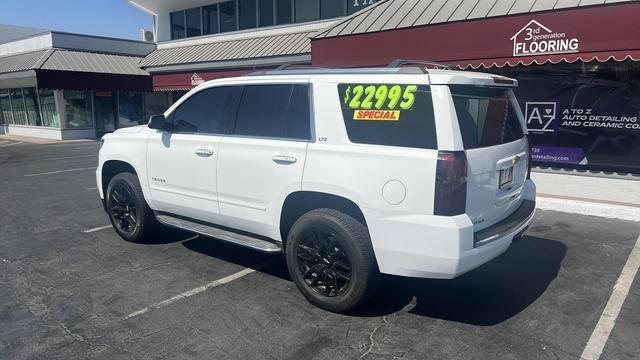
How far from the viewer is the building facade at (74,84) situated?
64.1 ft

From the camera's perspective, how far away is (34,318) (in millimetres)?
3723

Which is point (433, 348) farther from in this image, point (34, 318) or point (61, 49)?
point (61, 49)

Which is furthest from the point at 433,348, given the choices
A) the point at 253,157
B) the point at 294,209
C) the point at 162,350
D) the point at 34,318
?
the point at 34,318

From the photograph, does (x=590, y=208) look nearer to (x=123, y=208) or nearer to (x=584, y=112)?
(x=584, y=112)

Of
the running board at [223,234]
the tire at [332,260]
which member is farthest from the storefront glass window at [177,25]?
the tire at [332,260]

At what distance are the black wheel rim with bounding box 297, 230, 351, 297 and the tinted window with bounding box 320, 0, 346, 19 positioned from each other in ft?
38.8

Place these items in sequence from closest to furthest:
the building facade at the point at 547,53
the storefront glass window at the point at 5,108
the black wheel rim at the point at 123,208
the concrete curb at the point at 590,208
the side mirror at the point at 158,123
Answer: the side mirror at the point at 158,123, the black wheel rim at the point at 123,208, the building facade at the point at 547,53, the concrete curb at the point at 590,208, the storefront glass window at the point at 5,108

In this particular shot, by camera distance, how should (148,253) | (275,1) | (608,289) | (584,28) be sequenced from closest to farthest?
(608,289) → (148,253) → (584,28) → (275,1)

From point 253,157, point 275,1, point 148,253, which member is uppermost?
point 275,1

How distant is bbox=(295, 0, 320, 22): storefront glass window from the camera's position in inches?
589

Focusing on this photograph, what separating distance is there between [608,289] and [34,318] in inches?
200

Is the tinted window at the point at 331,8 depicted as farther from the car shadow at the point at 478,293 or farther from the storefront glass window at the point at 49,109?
the storefront glass window at the point at 49,109

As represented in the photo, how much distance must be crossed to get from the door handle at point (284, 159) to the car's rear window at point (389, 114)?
1.81ft

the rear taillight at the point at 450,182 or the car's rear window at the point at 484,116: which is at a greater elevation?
the car's rear window at the point at 484,116
